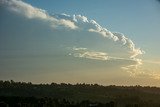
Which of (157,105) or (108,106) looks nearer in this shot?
(108,106)

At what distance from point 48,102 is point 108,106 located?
9.64 metres

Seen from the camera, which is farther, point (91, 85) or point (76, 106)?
point (91, 85)

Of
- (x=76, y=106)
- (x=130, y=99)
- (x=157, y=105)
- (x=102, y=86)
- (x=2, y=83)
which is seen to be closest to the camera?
(x=76, y=106)

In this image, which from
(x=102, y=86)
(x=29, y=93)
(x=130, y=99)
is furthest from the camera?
(x=102, y=86)

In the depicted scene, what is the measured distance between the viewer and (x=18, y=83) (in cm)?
16950

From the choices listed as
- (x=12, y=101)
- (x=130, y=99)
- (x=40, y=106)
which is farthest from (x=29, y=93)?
(x=40, y=106)

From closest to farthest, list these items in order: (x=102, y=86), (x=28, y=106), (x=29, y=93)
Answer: (x=28, y=106) → (x=29, y=93) → (x=102, y=86)

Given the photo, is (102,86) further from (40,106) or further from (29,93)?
(40,106)

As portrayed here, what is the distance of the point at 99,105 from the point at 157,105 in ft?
52.5

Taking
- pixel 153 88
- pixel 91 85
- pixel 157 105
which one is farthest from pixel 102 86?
pixel 157 105

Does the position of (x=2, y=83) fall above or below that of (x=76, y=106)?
above

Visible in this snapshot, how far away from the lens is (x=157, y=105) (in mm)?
100312

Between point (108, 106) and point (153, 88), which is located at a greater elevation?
point (153, 88)

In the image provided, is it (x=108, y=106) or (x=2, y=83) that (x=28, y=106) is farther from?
(x=2, y=83)
